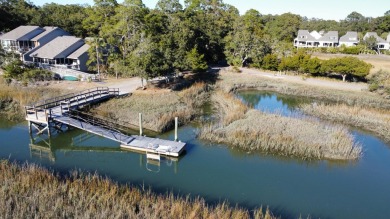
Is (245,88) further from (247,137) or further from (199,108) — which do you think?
(247,137)

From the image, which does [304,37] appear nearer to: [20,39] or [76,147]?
[20,39]

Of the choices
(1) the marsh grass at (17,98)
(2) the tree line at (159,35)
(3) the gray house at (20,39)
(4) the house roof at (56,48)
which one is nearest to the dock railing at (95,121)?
(1) the marsh grass at (17,98)

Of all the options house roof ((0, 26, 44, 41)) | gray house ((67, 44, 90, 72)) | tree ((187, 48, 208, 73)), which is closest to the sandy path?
tree ((187, 48, 208, 73))

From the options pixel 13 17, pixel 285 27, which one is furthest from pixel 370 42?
pixel 13 17

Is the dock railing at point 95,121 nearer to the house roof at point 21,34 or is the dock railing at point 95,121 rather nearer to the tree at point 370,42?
the house roof at point 21,34

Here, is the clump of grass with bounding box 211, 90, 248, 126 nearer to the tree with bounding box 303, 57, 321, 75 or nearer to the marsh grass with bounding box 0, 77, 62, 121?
the marsh grass with bounding box 0, 77, 62, 121

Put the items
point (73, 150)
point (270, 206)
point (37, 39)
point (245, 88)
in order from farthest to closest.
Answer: point (37, 39) < point (245, 88) < point (73, 150) < point (270, 206)

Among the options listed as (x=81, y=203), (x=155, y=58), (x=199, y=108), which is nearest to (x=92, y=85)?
(x=155, y=58)
